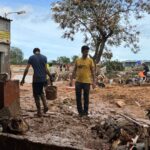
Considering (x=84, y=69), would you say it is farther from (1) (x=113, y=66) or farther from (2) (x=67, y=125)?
(1) (x=113, y=66)

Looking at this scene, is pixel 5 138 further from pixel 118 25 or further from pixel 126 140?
pixel 118 25

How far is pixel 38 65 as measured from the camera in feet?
41.8

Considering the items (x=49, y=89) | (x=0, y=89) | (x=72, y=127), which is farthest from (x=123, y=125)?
(x=49, y=89)

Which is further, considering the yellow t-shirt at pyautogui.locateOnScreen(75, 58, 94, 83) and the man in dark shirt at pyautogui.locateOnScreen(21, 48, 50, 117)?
the yellow t-shirt at pyautogui.locateOnScreen(75, 58, 94, 83)

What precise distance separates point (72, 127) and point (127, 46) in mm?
22150

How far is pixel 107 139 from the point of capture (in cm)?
971

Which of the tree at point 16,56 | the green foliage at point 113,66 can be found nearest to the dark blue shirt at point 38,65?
the green foliage at point 113,66

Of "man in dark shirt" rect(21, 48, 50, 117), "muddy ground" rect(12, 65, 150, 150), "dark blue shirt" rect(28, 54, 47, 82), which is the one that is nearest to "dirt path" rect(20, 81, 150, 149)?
"muddy ground" rect(12, 65, 150, 150)

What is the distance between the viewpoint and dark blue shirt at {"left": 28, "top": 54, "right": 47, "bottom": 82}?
1266cm

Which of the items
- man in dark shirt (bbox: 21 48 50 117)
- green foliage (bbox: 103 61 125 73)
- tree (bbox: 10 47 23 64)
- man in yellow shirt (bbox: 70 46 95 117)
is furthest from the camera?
tree (bbox: 10 47 23 64)

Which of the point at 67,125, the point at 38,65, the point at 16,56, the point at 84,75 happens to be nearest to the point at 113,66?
the point at 84,75

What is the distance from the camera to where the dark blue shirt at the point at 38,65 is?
1266 cm

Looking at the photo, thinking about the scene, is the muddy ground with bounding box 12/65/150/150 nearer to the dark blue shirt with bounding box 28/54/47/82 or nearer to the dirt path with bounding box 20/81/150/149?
the dirt path with bounding box 20/81/150/149

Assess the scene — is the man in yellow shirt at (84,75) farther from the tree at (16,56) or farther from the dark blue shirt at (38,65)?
the tree at (16,56)
